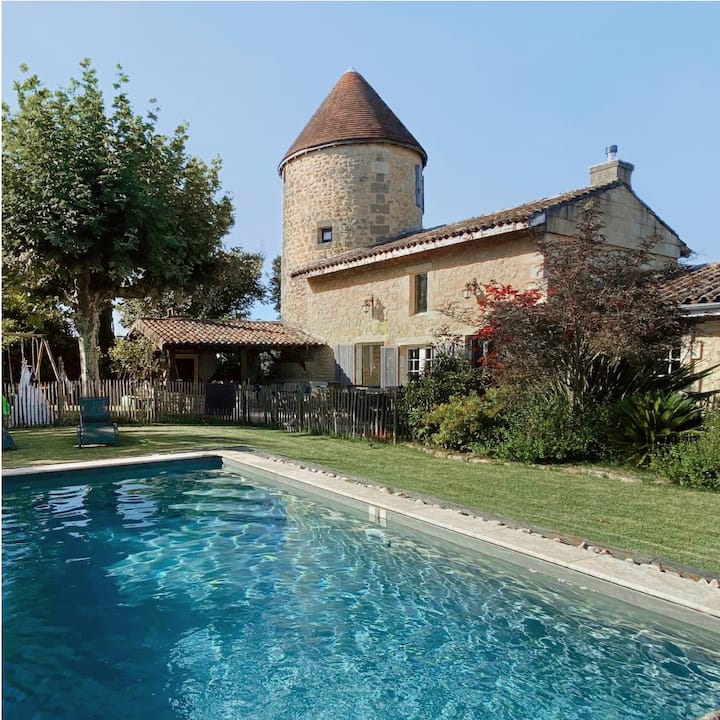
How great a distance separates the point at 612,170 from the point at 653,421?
30.4 ft

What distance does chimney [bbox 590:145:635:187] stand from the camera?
16.5 m

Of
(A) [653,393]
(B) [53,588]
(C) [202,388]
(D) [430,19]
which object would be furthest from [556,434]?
(C) [202,388]

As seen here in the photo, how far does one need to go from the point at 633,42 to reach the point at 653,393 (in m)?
5.58

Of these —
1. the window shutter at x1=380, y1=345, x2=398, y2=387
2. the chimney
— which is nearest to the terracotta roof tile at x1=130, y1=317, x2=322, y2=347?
the window shutter at x1=380, y1=345, x2=398, y2=387

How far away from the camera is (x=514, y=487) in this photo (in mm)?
8734

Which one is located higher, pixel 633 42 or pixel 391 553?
pixel 633 42

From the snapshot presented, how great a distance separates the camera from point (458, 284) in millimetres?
16312

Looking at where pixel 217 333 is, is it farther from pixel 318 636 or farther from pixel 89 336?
pixel 318 636

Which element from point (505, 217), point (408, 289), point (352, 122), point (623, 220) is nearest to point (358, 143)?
point (352, 122)

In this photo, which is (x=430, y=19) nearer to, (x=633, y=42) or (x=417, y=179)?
(x=633, y=42)

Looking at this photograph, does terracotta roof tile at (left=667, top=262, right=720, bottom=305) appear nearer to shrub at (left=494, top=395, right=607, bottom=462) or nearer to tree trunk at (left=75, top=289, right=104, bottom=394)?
shrub at (left=494, top=395, right=607, bottom=462)

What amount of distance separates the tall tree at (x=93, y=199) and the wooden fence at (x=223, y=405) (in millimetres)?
1043

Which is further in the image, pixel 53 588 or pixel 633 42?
pixel 633 42

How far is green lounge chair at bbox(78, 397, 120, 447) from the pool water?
5.43 m
